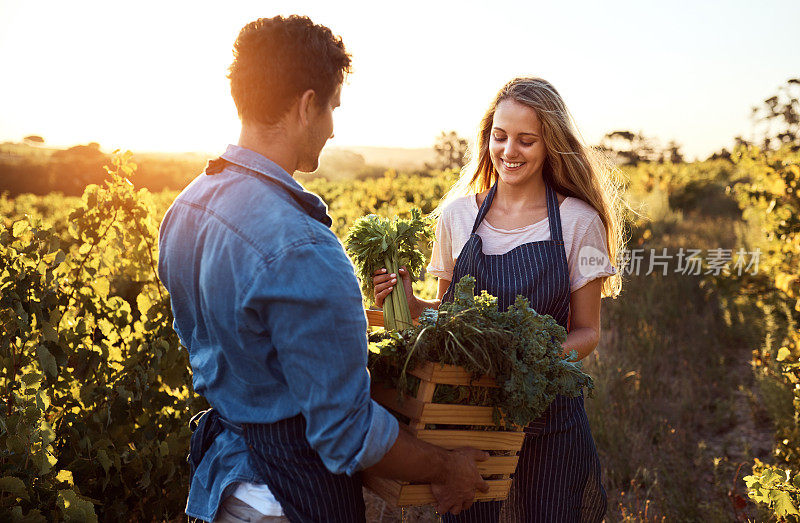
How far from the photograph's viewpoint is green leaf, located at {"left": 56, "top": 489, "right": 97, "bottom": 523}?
1.95m

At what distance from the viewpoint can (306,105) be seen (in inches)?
56.9

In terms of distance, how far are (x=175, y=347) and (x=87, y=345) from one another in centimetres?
40

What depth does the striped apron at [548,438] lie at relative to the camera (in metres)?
2.35

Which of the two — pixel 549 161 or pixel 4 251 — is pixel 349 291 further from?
pixel 4 251

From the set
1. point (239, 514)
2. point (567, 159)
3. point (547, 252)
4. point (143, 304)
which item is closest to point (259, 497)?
point (239, 514)

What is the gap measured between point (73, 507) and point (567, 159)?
2055 mm

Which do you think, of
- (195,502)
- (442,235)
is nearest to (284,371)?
(195,502)

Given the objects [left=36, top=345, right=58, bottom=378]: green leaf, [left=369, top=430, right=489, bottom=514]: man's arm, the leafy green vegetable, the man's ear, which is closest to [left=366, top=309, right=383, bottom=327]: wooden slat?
the leafy green vegetable

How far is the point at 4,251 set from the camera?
9.41 ft

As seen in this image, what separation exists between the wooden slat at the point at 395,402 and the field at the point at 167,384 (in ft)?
3.14

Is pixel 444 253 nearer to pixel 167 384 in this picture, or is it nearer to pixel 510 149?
pixel 510 149

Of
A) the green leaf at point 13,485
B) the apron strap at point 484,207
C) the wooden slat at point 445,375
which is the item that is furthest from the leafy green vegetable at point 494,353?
the green leaf at point 13,485

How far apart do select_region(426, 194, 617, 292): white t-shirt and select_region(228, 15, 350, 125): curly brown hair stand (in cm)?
126

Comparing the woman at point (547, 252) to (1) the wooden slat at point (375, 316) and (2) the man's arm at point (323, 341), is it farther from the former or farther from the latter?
(2) the man's arm at point (323, 341)
